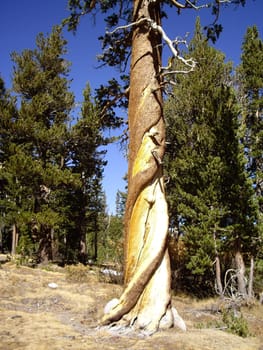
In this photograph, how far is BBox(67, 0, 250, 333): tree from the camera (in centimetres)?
469

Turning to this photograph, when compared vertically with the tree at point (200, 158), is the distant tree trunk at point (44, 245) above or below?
below

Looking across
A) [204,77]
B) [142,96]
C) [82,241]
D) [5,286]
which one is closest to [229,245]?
[204,77]

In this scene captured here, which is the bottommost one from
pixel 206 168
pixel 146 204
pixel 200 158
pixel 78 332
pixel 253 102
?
pixel 78 332

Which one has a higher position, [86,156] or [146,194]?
[86,156]

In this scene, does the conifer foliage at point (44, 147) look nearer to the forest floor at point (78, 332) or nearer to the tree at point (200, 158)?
the tree at point (200, 158)

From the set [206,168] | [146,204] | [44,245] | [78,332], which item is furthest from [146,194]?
[44,245]

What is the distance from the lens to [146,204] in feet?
17.0

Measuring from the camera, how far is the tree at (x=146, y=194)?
15.4ft

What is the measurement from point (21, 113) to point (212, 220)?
10.7 metres

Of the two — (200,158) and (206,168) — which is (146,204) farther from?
(200,158)

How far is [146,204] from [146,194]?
0.16m

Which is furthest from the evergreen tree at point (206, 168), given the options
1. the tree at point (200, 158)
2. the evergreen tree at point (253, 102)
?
the evergreen tree at point (253, 102)

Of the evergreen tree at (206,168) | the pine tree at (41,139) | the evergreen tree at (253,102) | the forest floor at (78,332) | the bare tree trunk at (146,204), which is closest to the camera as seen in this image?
the forest floor at (78,332)

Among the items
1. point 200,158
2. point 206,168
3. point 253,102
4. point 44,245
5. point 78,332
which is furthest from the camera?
point 44,245
